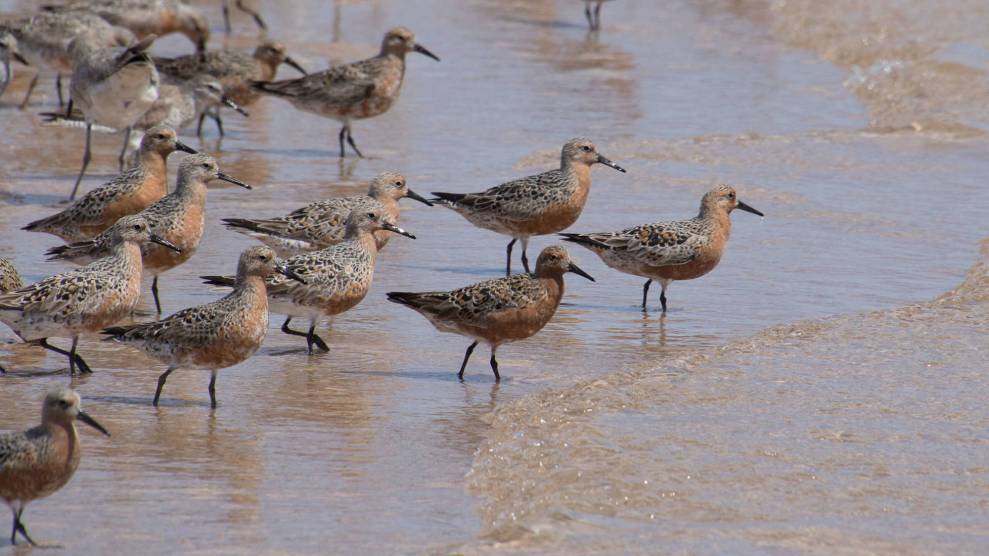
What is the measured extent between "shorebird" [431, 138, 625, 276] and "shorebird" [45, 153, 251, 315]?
2118mm

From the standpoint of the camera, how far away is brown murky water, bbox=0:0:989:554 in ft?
24.6

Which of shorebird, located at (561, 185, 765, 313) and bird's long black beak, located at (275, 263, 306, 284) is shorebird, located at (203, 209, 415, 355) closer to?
bird's long black beak, located at (275, 263, 306, 284)

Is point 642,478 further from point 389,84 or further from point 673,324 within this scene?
point 389,84

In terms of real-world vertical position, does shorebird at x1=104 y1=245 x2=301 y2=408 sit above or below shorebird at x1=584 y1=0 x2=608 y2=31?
above

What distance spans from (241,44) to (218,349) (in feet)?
50.4

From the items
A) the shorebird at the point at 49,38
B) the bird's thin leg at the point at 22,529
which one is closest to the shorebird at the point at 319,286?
the bird's thin leg at the point at 22,529

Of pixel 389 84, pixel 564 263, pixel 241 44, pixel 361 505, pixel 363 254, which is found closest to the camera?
pixel 361 505

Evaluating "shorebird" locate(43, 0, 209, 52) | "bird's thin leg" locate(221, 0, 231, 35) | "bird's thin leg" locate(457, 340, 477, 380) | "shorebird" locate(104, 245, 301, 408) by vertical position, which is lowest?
"bird's thin leg" locate(221, 0, 231, 35)

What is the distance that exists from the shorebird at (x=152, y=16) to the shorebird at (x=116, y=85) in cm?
654

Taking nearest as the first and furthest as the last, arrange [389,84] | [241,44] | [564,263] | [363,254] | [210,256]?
[564,263] < [363,254] < [210,256] < [389,84] < [241,44]

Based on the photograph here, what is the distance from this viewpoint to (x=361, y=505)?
760cm

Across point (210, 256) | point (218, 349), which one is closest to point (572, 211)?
point (210, 256)

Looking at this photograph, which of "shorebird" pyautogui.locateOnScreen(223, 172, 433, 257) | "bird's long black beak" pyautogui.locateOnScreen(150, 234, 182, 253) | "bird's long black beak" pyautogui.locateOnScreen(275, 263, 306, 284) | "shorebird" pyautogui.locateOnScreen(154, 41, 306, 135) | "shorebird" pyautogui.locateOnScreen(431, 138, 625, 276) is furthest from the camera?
"shorebird" pyautogui.locateOnScreen(154, 41, 306, 135)

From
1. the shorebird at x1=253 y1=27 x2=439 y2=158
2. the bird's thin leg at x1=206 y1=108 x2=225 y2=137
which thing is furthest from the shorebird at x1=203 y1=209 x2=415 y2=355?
the bird's thin leg at x1=206 y1=108 x2=225 y2=137
